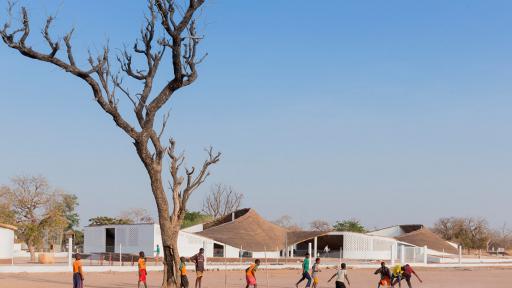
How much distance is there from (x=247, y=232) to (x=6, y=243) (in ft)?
69.4

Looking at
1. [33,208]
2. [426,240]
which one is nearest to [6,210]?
[33,208]

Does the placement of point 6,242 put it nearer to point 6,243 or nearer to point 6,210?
point 6,243

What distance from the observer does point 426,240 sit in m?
75.2

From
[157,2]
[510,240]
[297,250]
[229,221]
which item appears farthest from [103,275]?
[510,240]

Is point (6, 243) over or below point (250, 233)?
below

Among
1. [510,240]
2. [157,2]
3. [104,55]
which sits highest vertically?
[157,2]

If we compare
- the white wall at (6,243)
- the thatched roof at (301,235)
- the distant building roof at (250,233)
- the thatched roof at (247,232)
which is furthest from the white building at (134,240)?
the thatched roof at (301,235)

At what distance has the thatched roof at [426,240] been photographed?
7419 cm

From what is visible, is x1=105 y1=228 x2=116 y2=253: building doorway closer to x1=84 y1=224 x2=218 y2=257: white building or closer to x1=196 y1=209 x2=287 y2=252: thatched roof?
x1=84 y1=224 x2=218 y2=257: white building

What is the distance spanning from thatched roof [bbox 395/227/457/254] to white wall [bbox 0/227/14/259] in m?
42.0

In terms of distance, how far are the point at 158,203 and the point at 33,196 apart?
37430 millimetres

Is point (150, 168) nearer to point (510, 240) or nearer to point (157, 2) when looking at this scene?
point (157, 2)

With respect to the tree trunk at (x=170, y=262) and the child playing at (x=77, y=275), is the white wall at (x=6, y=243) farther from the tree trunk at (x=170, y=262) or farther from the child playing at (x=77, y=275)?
the tree trunk at (x=170, y=262)

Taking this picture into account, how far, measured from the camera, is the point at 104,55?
19.4 m
